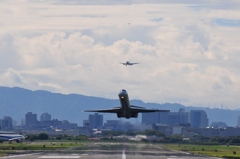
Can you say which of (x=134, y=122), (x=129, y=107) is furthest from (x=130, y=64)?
(x=129, y=107)

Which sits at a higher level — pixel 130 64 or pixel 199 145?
pixel 130 64

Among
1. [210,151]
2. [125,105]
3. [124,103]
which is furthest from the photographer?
[210,151]

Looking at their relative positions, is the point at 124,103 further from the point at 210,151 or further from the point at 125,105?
the point at 210,151

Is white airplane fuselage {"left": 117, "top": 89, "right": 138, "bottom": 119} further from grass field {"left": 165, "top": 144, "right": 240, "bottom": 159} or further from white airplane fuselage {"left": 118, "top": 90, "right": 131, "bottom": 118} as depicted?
grass field {"left": 165, "top": 144, "right": 240, "bottom": 159}

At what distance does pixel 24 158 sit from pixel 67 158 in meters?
6.21

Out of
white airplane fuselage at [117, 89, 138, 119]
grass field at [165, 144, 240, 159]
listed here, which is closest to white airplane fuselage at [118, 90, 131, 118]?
white airplane fuselage at [117, 89, 138, 119]

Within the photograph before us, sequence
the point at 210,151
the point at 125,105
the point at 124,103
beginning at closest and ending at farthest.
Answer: the point at 124,103 < the point at 125,105 < the point at 210,151

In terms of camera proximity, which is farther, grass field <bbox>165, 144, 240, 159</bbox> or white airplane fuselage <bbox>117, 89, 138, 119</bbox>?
grass field <bbox>165, 144, 240, 159</bbox>

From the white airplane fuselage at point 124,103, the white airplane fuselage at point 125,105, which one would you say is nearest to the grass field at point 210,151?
the white airplane fuselage at point 125,105

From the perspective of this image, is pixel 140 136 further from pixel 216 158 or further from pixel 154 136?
pixel 216 158

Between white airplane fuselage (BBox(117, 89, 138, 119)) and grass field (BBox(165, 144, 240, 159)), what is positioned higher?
white airplane fuselage (BBox(117, 89, 138, 119))

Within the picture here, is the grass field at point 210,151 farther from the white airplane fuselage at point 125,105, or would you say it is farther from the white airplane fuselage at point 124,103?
the white airplane fuselage at point 124,103

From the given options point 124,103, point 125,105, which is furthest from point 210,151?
point 124,103

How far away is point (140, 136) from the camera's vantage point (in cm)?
13450
